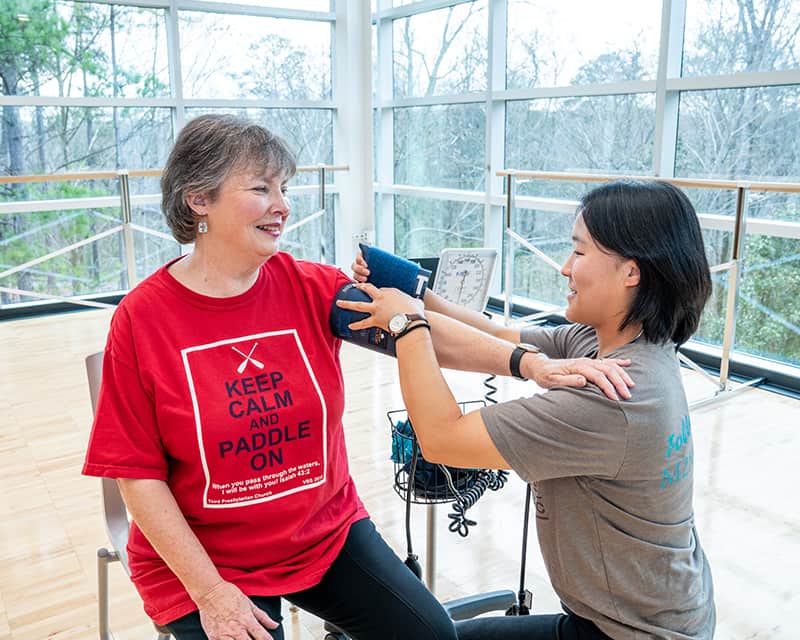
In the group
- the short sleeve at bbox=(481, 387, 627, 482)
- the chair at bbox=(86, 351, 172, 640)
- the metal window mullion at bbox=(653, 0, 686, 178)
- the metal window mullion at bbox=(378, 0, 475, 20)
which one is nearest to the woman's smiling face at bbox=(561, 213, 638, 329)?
the short sleeve at bbox=(481, 387, 627, 482)

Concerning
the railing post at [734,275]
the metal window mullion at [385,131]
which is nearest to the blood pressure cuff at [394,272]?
the railing post at [734,275]

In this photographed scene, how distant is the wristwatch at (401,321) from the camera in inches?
53.5

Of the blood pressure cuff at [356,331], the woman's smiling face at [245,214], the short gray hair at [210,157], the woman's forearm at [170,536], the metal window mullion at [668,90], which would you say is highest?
the metal window mullion at [668,90]

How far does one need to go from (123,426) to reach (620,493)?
0.82 m

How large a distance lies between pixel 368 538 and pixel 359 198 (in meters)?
5.49

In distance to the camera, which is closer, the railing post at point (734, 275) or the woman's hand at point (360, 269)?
the woman's hand at point (360, 269)

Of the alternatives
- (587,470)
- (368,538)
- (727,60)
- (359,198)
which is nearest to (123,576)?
(368,538)

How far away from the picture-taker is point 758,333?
413 cm

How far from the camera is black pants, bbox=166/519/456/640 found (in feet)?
4.65

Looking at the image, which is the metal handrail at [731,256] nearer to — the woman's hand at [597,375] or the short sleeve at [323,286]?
the short sleeve at [323,286]

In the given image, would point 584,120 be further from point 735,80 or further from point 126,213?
point 126,213

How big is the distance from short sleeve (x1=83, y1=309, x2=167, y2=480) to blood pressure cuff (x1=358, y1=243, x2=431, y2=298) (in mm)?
478

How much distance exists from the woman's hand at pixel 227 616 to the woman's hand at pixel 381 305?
531 millimetres

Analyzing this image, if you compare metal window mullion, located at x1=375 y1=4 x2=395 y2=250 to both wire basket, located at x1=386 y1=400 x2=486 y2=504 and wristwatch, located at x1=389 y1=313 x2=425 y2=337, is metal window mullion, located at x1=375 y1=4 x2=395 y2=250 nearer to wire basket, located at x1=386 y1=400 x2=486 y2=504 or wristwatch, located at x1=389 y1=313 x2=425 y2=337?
wire basket, located at x1=386 y1=400 x2=486 y2=504
